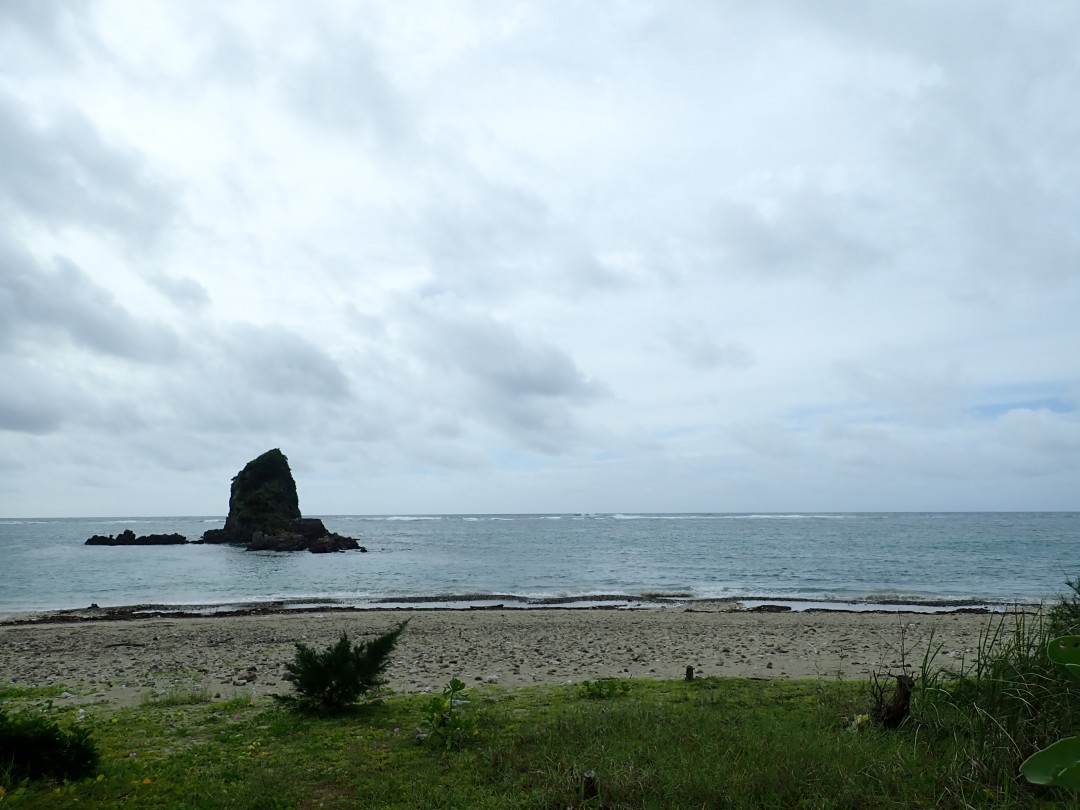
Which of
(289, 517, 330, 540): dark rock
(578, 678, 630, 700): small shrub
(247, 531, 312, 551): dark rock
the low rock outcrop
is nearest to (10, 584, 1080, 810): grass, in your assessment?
(578, 678, 630, 700): small shrub

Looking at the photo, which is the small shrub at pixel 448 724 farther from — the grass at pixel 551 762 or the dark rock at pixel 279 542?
the dark rock at pixel 279 542

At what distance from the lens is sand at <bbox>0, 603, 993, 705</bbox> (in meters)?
14.1

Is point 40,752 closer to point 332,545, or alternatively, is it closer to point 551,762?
point 551,762

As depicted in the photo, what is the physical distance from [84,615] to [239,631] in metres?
14.2

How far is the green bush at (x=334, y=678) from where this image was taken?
9984mm

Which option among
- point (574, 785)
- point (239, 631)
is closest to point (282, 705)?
point (574, 785)

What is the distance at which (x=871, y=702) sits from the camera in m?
8.80

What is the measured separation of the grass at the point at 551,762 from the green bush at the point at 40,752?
0.83ft

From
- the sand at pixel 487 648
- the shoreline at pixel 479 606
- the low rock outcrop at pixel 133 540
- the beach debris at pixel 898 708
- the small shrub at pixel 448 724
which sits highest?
the beach debris at pixel 898 708

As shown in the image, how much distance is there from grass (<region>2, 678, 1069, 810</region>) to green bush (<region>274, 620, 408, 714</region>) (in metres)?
0.30

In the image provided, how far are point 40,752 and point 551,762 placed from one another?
4.76 meters

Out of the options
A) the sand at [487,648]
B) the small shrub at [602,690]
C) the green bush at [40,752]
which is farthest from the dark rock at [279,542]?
Answer: the green bush at [40,752]

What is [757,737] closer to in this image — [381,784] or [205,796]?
[381,784]

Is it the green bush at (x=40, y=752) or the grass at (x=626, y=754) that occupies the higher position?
the green bush at (x=40, y=752)
